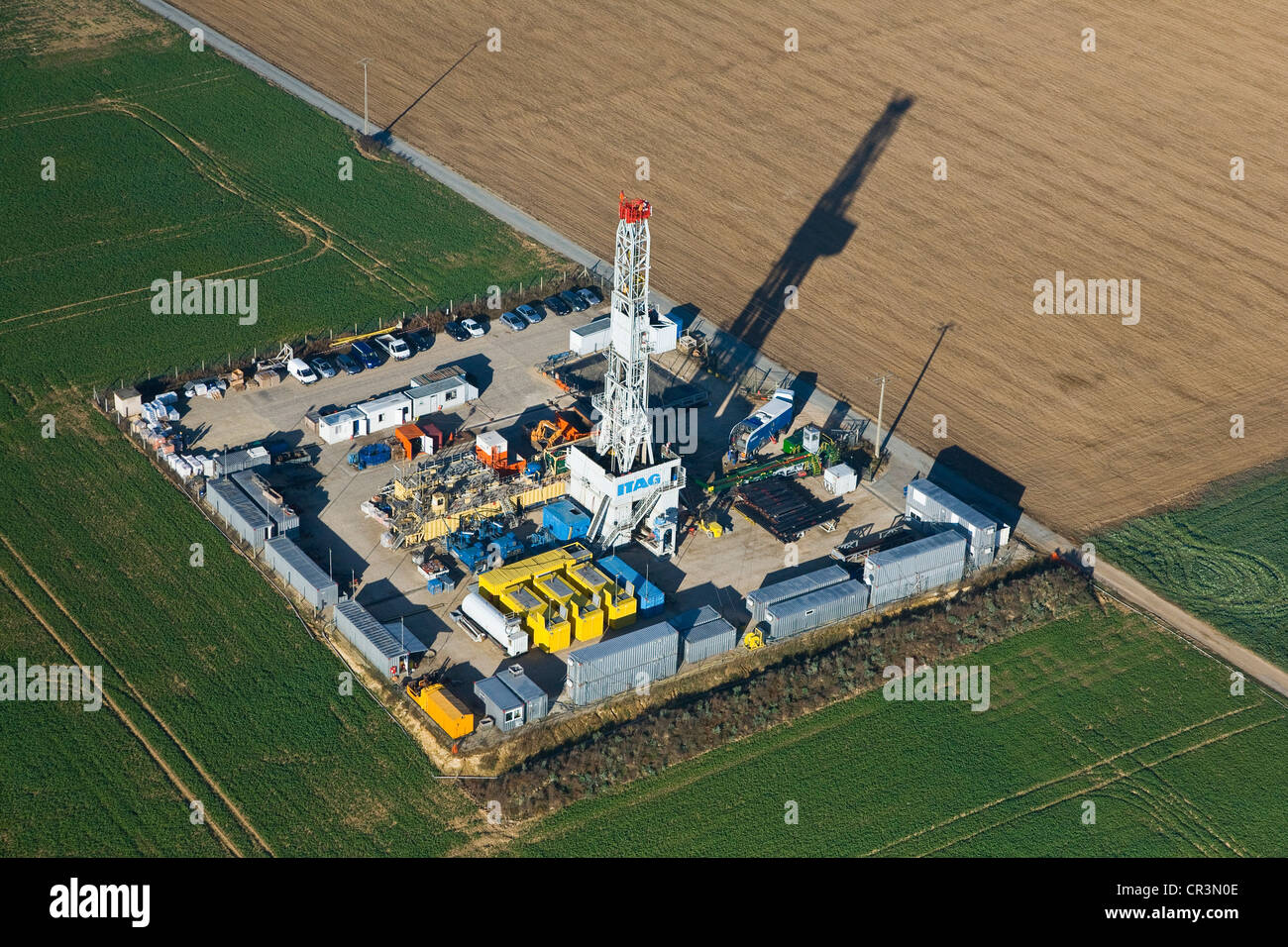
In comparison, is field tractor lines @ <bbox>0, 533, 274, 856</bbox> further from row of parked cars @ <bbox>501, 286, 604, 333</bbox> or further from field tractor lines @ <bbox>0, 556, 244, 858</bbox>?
row of parked cars @ <bbox>501, 286, 604, 333</bbox>

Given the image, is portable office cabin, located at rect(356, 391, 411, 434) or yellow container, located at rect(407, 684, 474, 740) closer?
yellow container, located at rect(407, 684, 474, 740)

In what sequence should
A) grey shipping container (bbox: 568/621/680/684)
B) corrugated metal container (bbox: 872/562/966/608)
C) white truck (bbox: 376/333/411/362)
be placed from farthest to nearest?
1. white truck (bbox: 376/333/411/362)
2. corrugated metal container (bbox: 872/562/966/608)
3. grey shipping container (bbox: 568/621/680/684)

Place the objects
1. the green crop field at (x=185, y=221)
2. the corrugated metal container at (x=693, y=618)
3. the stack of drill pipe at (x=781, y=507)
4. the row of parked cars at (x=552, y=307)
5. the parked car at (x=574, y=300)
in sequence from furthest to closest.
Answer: the parked car at (x=574, y=300) < the row of parked cars at (x=552, y=307) < the green crop field at (x=185, y=221) < the stack of drill pipe at (x=781, y=507) < the corrugated metal container at (x=693, y=618)

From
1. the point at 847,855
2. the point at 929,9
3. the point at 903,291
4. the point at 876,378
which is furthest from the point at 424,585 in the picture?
the point at 929,9

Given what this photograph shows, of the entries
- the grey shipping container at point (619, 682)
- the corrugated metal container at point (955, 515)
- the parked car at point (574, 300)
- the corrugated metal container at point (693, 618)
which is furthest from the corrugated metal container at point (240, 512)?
the corrugated metal container at point (955, 515)

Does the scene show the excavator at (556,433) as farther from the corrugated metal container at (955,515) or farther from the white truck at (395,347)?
the corrugated metal container at (955,515)

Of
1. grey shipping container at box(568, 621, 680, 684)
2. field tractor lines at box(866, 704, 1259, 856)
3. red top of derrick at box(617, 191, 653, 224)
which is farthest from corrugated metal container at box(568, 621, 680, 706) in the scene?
red top of derrick at box(617, 191, 653, 224)

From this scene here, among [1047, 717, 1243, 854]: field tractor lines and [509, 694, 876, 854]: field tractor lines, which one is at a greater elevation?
[1047, 717, 1243, 854]: field tractor lines

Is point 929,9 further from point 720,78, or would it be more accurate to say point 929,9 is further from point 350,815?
point 350,815
